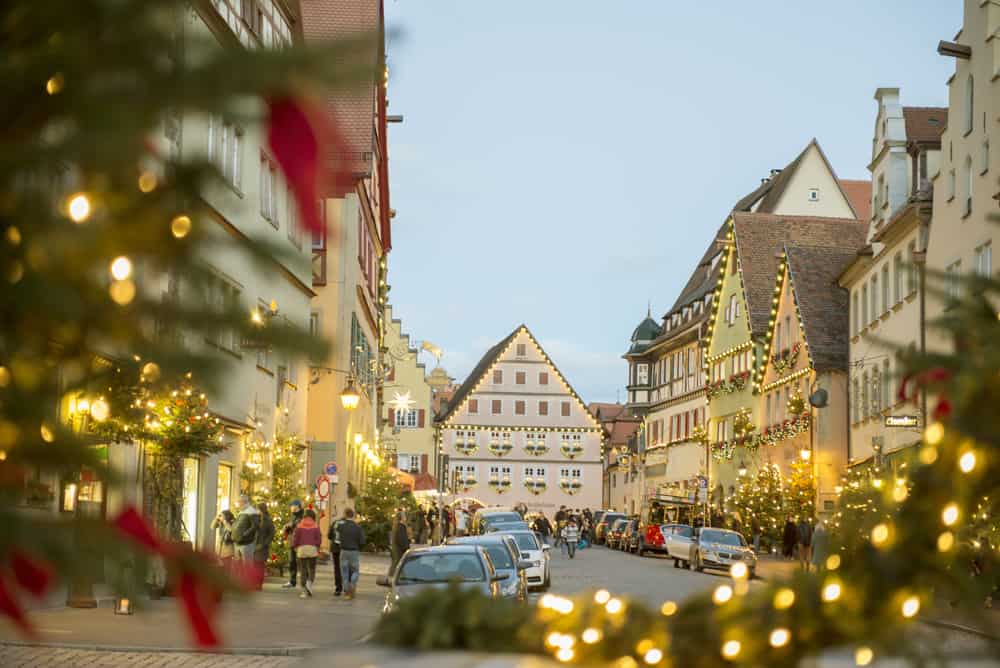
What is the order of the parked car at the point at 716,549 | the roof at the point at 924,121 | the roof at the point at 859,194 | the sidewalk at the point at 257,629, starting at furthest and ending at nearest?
the roof at the point at 859,194
the roof at the point at 924,121
the parked car at the point at 716,549
the sidewalk at the point at 257,629

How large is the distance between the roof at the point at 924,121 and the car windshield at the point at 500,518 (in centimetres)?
1660

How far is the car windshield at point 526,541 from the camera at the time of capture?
118 ft

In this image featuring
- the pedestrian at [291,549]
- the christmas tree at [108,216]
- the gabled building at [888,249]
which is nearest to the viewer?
the christmas tree at [108,216]

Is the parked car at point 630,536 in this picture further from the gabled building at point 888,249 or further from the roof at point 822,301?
the gabled building at point 888,249

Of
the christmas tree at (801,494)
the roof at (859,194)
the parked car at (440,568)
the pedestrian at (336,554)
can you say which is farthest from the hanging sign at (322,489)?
the roof at (859,194)

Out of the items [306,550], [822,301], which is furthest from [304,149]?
[822,301]

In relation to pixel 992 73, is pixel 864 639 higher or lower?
lower

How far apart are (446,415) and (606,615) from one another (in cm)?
10547

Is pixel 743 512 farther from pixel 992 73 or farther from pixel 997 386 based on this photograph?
pixel 997 386

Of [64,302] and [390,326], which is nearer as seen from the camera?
[64,302]

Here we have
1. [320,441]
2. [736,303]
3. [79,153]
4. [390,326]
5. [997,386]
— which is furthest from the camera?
[390,326]

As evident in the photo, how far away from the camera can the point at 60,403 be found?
6.49 feet

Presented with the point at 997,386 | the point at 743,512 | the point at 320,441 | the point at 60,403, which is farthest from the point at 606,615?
the point at 743,512

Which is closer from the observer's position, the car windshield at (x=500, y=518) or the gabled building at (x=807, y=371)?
the car windshield at (x=500, y=518)
